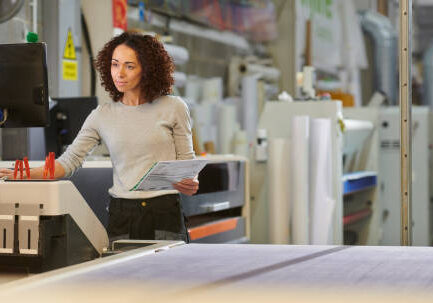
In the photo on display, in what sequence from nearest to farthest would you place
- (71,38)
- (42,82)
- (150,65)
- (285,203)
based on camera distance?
1. (42,82)
2. (150,65)
3. (71,38)
4. (285,203)

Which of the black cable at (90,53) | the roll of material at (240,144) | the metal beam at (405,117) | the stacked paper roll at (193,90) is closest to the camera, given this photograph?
the metal beam at (405,117)

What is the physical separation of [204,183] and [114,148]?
145cm

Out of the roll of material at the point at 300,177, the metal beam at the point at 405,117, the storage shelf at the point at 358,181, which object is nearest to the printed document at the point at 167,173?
the metal beam at the point at 405,117

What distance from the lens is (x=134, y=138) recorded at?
2.55 meters

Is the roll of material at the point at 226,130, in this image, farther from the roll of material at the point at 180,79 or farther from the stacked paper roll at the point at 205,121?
the roll of material at the point at 180,79

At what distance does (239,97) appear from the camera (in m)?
6.53

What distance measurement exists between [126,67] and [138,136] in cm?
23

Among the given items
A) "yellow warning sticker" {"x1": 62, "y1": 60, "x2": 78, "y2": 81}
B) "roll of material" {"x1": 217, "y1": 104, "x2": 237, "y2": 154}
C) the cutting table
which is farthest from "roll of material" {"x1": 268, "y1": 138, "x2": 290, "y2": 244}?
the cutting table

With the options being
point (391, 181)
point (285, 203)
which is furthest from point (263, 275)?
point (391, 181)

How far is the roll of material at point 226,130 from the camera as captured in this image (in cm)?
537

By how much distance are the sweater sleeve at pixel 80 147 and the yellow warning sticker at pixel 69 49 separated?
1708 millimetres

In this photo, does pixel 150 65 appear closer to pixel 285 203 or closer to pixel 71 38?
pixel 71 38

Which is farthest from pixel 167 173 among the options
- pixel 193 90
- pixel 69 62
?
pixel 193 90

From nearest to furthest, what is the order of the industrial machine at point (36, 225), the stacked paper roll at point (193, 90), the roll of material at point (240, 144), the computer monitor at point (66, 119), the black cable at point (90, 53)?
the industrial machine at point (36, 225), the computer monitor at point (66, 119), the black cable at point (90, 53), the roll of material at point (240, 144), the stacked paper roll at point (193, 90)
